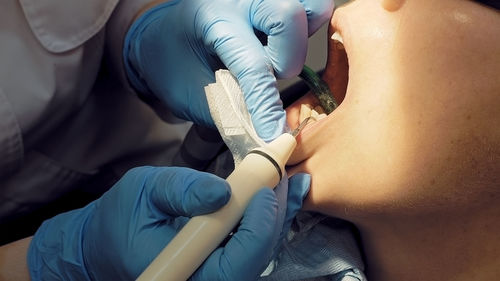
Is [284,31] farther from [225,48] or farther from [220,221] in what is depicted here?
[220,221]

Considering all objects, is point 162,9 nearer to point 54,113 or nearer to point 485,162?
point 54,113

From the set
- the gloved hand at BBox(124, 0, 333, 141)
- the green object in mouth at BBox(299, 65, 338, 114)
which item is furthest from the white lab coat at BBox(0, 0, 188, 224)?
the green object in mouth at BBox(299, 65, 338, 114)

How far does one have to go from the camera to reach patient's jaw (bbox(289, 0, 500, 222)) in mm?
789

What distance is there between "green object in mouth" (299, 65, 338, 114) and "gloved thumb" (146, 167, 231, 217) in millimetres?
343

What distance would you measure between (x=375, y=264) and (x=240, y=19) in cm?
59

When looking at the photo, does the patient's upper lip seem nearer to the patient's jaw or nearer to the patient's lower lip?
the patient's jaw

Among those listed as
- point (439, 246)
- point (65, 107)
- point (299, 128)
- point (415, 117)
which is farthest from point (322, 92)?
point (65, 107)

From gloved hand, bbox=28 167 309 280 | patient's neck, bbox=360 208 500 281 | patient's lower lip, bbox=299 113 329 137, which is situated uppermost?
patient's lower lip, bbox=299 113 329 137

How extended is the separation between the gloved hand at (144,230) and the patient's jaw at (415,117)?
0.12 metres

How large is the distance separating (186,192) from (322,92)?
410 millimetres

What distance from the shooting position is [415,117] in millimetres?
823

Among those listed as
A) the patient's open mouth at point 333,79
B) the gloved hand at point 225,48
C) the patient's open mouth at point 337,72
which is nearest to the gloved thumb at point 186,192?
the gloved hand at point 225,48

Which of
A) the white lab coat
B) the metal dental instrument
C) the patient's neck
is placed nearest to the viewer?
the metal dental instrument

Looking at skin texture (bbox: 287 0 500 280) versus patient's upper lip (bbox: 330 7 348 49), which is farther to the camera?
patient's upper lip (bbox: 330 7 348 49)
